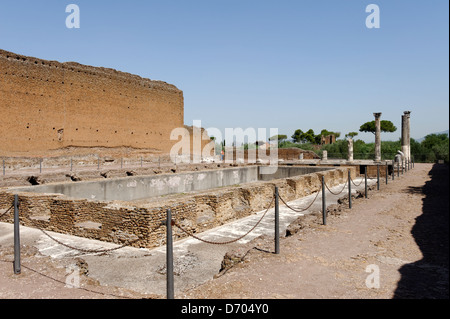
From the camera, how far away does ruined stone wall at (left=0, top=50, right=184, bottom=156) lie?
838 inches

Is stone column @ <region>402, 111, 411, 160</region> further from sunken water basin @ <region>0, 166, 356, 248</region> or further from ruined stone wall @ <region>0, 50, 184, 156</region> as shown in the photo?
ruined stone wall @ <region>0, 50, 184, 156</region>

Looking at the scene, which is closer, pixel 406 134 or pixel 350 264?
pixel 350 264

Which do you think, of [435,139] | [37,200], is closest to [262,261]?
[37,200]

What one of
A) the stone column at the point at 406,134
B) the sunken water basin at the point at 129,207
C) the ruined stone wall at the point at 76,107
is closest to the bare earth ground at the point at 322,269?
the sunken water basin at the point at 129,207

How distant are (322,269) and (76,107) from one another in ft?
84.0

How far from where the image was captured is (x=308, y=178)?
1430 centimetres

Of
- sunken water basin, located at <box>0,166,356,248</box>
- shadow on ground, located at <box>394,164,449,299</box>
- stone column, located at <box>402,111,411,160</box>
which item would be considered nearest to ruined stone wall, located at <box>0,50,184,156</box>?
sunken water basin, located at <box>0,166,356,248</box>

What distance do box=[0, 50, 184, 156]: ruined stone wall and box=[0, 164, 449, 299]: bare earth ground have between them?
1948 cm

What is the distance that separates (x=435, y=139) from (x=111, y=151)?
39.9m

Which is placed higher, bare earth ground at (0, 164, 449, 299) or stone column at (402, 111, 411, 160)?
stone column at (402, 111, 411, 160)

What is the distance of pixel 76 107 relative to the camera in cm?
2570

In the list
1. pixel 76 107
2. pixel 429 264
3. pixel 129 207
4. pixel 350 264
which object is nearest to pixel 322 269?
pixel 350 264

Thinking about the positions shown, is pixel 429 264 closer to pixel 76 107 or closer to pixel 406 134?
pixel 76 107

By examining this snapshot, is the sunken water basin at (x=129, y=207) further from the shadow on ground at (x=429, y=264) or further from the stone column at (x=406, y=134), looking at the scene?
the stone column at (x=406, y=134)
